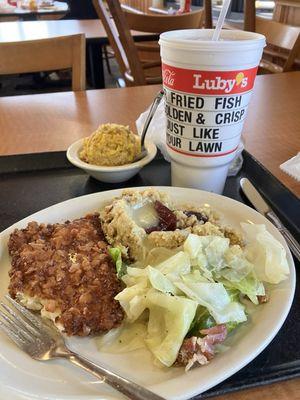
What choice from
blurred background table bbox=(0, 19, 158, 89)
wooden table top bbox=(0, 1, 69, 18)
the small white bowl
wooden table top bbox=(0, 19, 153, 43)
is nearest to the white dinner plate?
the small white bowl

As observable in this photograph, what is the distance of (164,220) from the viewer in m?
0.71

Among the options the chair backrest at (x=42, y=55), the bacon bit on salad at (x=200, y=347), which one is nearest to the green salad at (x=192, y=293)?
the bacon bit on salad at (x=200, y=347)

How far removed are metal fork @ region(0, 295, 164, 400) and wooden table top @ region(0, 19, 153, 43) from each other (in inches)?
96.0

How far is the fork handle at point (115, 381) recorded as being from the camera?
0.41 metres

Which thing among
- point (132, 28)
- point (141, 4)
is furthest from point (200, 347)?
point (141, 4)

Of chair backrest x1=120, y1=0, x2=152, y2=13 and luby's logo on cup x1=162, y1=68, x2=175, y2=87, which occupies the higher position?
luby's logo on cup x1=162, y1=68, x2=175, y2=87

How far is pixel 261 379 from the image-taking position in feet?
1.52

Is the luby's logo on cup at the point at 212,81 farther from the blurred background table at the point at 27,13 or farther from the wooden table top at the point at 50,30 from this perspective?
the blurred background table at the point at 27,13

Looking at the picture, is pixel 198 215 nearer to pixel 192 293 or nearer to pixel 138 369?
pixel 192 293

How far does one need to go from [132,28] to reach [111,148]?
1.83 metres

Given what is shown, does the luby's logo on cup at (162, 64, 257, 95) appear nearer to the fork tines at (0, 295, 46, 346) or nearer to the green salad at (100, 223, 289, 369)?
the green salad at (100, 223, 289, 369)

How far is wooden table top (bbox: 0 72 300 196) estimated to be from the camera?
3.79 ft

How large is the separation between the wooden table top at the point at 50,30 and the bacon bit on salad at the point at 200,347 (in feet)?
8.15

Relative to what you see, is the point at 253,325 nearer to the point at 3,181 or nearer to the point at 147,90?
the point at 3,181
